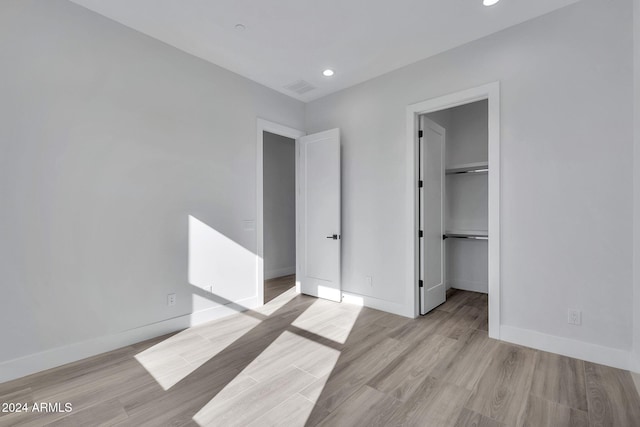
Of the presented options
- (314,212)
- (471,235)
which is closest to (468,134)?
(471,235)

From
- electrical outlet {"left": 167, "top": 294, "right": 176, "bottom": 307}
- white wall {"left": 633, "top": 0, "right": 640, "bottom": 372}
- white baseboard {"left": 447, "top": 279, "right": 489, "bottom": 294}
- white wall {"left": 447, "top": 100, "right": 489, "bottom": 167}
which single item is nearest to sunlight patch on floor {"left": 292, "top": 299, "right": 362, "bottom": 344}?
electrical outlet {"left": 167, "top": 294, "right": 176, "bottom": 307}

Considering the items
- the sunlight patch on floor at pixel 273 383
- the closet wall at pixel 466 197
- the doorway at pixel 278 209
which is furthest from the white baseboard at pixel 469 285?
the sunlight patch on floor at pixel 273 383

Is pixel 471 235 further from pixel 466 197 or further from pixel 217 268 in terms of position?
pixel 217 268

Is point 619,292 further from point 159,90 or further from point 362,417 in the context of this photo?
point 159,90

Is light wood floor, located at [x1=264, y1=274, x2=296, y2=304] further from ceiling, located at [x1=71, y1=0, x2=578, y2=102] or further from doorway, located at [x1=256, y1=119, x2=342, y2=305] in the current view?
ceiling, located at [x1=71, y1=0, x2=578, y2=102]

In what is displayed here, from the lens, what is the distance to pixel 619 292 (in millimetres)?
2275

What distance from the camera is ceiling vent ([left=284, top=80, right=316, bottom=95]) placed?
152 inches

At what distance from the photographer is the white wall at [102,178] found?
7.14 ft

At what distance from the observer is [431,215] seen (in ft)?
12.0

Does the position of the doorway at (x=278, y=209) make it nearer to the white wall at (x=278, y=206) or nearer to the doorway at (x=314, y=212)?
the white wall at (x=278, y=206)

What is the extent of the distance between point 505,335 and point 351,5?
3.29 m

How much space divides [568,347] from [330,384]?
81.7 inches

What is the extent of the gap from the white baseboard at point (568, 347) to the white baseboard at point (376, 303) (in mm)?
1025

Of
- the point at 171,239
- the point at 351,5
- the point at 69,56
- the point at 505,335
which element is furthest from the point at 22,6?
the point at 505,335
